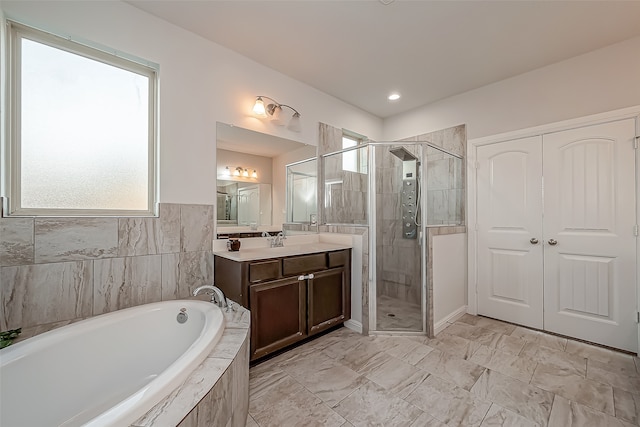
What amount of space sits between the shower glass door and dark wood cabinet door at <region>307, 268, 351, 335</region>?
0.30 meters

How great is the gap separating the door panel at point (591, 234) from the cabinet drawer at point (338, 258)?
204cm

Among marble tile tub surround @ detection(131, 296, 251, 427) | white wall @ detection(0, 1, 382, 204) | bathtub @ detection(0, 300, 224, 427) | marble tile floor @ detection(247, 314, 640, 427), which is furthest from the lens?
white wall @ detection(0, 1, 382, 204)

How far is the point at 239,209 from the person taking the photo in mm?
2465

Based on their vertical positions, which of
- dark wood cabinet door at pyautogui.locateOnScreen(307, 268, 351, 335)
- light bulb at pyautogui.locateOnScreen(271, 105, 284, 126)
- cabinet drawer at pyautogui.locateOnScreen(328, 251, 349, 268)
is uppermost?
light bulb at pyautogui.locateOnScreen(271, 105, 284, 126)

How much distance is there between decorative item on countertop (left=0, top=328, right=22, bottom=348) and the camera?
1275mm

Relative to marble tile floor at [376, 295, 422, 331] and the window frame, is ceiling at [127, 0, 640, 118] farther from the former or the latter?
marble tile floor at [376, 295, 422, 331]

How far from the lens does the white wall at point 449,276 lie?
266 centimetres

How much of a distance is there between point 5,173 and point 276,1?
204 centimetres

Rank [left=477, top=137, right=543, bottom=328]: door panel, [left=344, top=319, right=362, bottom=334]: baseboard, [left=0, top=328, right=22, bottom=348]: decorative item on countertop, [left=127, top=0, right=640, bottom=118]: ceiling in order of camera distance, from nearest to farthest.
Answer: [left=0, top=328, right=22, bottom=348]: decorative item on countertop
[left=127, top=0, right=640, bottom=118]: ceiling
[left=344, top=319, right=362, bottom=334]: baseboard
[left=477, top=137, right=543, bottom=328]: door panel

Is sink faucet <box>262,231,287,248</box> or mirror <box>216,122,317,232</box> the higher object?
mirror <box>216,122,317,232</box>

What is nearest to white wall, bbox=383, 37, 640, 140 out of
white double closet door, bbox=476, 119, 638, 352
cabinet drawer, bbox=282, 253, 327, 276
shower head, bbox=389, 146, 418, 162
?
white double closet door, bbox=476, 119, 638, 352

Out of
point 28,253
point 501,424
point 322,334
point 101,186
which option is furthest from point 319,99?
point 501,424

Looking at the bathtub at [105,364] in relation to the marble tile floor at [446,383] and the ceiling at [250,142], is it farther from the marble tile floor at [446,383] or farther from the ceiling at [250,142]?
the ceiling at [250,142]

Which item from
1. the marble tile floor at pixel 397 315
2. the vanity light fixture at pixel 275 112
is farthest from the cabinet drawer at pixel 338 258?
the vanity light fixture at pixel 275 112
